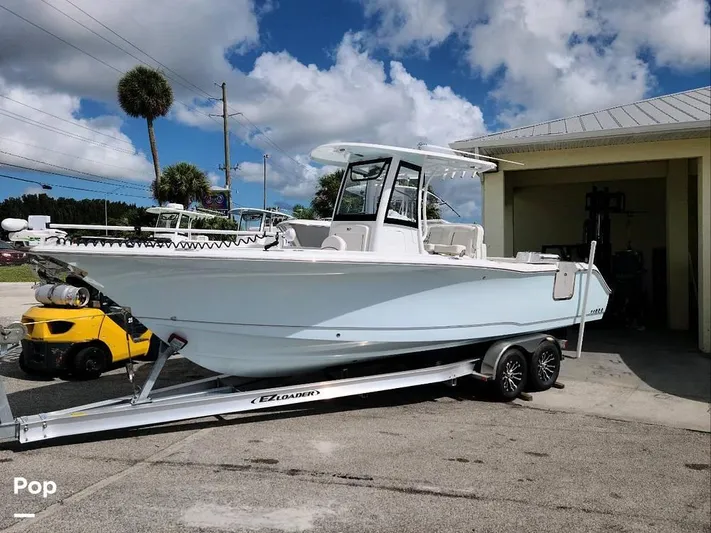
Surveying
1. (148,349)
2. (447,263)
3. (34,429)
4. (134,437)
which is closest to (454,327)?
(447,263)

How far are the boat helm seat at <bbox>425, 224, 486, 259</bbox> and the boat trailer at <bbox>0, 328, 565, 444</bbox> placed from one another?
1140mm

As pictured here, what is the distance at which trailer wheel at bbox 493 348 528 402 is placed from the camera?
6.03 m

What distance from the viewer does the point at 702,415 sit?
19.2 feet

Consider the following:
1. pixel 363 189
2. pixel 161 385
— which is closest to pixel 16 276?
pixel 161 385

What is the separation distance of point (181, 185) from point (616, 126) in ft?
80.5

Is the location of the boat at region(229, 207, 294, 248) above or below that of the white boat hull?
above

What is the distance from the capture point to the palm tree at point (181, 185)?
95.1 feet

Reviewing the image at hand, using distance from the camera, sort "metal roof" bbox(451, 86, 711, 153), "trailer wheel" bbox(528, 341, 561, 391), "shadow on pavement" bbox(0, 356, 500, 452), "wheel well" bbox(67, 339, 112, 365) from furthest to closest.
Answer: "metal roof" bbox(451, 86, 711, 153) < "wheel well" bbox(67, 339, 112, 365) < "trailer wheel" bbox(528, 341, 561, 391) < "shadow on pavement" bbox(0, 356, 500, 452)

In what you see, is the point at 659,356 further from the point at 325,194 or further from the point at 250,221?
the point at 325,194

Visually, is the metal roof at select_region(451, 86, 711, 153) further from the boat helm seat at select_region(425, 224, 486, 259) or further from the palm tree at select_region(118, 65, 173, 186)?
the palm tree at select_region(118, 65, 173, 186)

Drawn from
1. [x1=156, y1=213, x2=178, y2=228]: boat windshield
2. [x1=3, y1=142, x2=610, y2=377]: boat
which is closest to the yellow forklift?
[x1=3, y1=142, x2=610, y2=377]: boat

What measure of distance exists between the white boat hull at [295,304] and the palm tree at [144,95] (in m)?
27.2

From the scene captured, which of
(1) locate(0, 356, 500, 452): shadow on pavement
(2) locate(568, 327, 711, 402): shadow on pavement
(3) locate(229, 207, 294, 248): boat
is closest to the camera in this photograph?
(1) locate(0, 356, 500, 452): shadow on pavement

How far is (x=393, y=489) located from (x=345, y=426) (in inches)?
55.0
